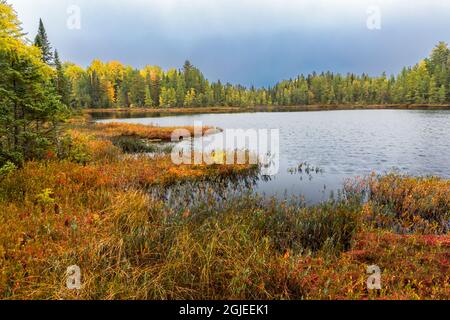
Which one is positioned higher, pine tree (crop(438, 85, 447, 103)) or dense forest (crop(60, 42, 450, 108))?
dense forest (crop(60, 42, 450, 108))

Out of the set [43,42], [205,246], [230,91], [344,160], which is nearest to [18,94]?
[205,246]

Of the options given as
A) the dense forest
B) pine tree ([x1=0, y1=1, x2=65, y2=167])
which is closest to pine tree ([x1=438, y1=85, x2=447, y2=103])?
the dense forest

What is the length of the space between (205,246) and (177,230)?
35.2 inches

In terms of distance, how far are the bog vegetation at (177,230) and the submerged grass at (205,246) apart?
0.04 m

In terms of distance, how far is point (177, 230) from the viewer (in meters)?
6.90

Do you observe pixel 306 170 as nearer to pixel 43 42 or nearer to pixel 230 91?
pixel 43 42

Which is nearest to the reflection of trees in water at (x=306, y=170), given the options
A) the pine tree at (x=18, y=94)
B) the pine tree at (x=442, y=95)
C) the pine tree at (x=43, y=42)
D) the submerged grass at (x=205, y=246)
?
the submerged grass at (x=205, y=246)

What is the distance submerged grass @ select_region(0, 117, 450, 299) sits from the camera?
16.2 ft

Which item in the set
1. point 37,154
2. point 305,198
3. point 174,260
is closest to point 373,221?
point 305,198

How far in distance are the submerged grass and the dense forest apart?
326 ft

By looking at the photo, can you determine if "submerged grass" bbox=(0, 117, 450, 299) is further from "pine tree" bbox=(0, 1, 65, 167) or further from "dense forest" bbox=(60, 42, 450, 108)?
"dense forest" bbox=(60, 42, 450, 108)

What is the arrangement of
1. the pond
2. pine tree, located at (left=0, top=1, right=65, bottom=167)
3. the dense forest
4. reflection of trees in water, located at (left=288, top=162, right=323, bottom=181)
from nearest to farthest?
1. pine tree, located at (left=0, top=1, right=65, bottom=167)
2. the pond
3. reflection of trees in water, located at (left=288, top=162, right=323, bottom=181)
4. the dense forest
